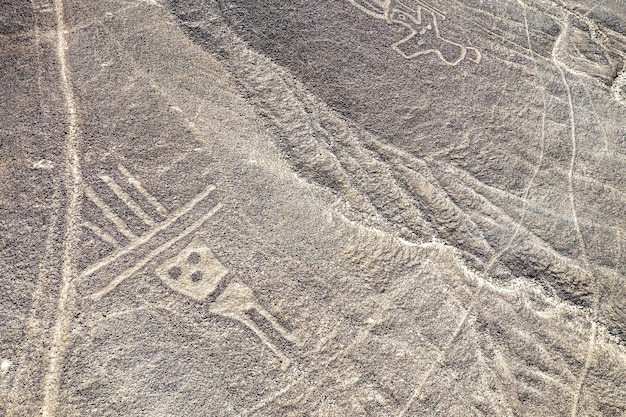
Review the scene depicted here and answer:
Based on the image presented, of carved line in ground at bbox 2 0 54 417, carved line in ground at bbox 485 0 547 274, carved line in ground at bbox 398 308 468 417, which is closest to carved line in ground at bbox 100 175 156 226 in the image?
carved line in ground at bbox 2 0 54 417

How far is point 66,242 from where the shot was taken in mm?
5832

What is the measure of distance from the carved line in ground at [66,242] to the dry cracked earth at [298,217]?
20 millimetres

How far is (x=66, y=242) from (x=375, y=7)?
538 centimetres

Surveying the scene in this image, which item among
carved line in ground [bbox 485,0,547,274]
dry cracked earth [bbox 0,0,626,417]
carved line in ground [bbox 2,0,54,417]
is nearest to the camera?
carved line in ground [bbox 2,0,54,417]

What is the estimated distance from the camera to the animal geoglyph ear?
8.43 meters

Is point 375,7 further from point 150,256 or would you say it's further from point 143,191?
point 150,256

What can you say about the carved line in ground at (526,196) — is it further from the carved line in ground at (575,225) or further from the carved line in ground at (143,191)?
the carved line in ground at (143,191)

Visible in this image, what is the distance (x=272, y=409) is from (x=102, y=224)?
2.53 metres

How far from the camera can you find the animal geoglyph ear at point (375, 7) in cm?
843

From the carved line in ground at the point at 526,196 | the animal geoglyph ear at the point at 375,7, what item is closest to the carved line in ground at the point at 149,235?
the carved line in ground at the point at 526,196

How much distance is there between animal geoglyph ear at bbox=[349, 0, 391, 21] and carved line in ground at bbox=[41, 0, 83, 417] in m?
4.01

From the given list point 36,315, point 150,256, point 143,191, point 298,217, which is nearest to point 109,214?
point 143,191

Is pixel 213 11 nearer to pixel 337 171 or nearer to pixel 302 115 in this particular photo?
pixel 302 115

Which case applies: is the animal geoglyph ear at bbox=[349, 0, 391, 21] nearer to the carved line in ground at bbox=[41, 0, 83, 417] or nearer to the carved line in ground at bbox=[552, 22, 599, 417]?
the carved line in ground at bbox=[552, 22, 599, 417]
